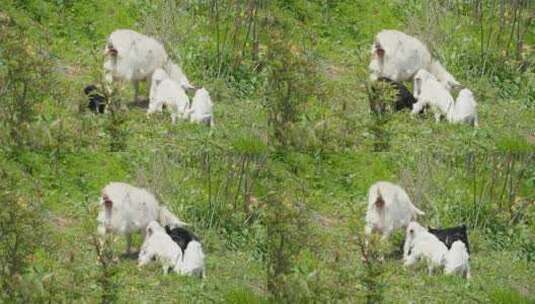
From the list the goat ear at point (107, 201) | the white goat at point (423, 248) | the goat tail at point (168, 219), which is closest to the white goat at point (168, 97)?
the goat tail at point (168, 219)

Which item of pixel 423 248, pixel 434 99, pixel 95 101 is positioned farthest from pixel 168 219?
pixel 434 99

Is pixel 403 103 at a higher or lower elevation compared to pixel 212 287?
higher

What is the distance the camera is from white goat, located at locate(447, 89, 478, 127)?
2191 cm

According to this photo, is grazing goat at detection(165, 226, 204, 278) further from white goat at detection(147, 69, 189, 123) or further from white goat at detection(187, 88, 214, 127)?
white goat at detection(147, 69, 189, 123)

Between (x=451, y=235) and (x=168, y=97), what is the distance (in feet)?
12.4

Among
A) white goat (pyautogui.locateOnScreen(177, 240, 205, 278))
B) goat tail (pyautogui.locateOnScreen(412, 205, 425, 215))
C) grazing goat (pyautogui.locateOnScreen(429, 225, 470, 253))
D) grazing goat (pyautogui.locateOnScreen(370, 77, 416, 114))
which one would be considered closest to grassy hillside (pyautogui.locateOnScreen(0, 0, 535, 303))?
white goat (pyautogui.locateOnScreen(177, 240, 205, 278))

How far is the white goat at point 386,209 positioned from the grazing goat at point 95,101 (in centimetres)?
339

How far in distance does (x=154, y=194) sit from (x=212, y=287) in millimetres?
1940

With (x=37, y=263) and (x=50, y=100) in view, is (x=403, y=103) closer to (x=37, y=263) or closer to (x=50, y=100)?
(x=50, y=100)

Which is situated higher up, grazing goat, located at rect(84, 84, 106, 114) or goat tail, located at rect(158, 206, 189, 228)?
grazing goat, located at rect(84, 84, 106, 114)

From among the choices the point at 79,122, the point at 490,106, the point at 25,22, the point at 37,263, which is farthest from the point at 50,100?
the point at 490,106

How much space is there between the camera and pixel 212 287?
17.7m

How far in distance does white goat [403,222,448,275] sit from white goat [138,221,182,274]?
251cm

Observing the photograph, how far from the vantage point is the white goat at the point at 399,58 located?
22.7 m
